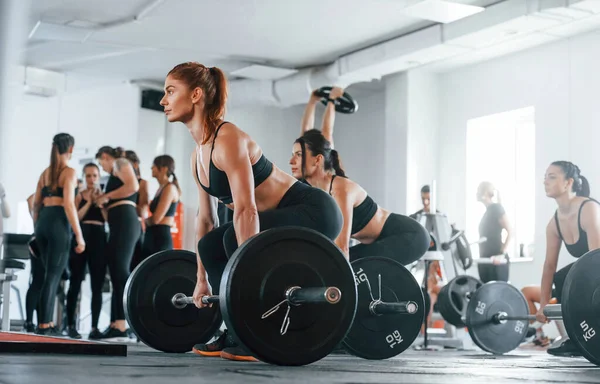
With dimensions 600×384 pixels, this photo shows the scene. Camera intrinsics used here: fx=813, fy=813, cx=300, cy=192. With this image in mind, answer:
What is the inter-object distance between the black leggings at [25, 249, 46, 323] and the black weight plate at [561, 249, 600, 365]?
351cm

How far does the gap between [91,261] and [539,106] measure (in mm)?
4746

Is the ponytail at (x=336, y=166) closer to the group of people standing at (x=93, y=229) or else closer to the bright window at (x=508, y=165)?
the group of people standing at (x=93, y=229)

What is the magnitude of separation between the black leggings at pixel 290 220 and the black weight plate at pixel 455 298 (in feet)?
9.31

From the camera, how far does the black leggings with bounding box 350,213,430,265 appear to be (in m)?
3.57

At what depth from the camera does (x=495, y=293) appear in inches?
174

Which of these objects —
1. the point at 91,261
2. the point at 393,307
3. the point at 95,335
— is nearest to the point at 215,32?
the point at 91,261

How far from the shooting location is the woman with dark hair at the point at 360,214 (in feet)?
11.6

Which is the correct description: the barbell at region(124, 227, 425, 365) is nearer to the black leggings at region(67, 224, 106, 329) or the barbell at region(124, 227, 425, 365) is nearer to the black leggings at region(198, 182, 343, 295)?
the black leggings at region(198, 182, 343, 295)

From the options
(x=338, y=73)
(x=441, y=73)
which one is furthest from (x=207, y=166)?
(x=441, y=73)

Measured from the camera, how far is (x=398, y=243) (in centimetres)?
360

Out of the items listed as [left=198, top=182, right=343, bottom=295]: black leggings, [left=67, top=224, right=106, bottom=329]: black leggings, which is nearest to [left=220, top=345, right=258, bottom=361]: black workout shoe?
[left=198, top=182, right=343, bottom=295]: black leggings

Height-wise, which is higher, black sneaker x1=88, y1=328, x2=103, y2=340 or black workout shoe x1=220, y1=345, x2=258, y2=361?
black workout shoe x1=220, y1=345, x2=258, y2=361

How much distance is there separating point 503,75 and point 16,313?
226 inches

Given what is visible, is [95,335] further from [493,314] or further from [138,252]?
[493,314]
